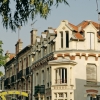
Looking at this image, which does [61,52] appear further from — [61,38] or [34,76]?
[34,76]

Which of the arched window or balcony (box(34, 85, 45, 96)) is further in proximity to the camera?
balcony (box(34, 85, 45, 96))

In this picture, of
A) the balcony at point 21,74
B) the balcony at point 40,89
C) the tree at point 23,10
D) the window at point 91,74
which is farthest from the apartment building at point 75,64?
the tree at point 23,10

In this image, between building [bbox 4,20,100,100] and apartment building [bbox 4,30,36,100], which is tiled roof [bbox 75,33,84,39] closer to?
building [bbox 4,20,100,100]

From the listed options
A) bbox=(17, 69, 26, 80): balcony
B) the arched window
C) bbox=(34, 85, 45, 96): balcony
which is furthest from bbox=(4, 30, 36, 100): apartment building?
the arched window

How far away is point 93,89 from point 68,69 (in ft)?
12.0

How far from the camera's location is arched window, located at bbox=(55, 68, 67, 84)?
150 feet

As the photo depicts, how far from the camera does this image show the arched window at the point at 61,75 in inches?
1799

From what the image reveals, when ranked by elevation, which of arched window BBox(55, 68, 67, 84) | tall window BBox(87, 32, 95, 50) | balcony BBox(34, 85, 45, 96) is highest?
tall window BBox(87, 32, 95, 50)

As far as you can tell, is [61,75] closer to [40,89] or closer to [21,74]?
[40,89]

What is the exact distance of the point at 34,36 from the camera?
58938 millimetres

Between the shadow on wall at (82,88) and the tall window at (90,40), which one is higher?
the tall window at (90,40)

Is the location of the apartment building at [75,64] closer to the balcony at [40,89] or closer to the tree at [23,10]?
the balcony at [40,89]

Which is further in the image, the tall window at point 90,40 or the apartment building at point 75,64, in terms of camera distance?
the tall window at point 90,40

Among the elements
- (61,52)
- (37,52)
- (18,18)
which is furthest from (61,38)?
(18,18)
